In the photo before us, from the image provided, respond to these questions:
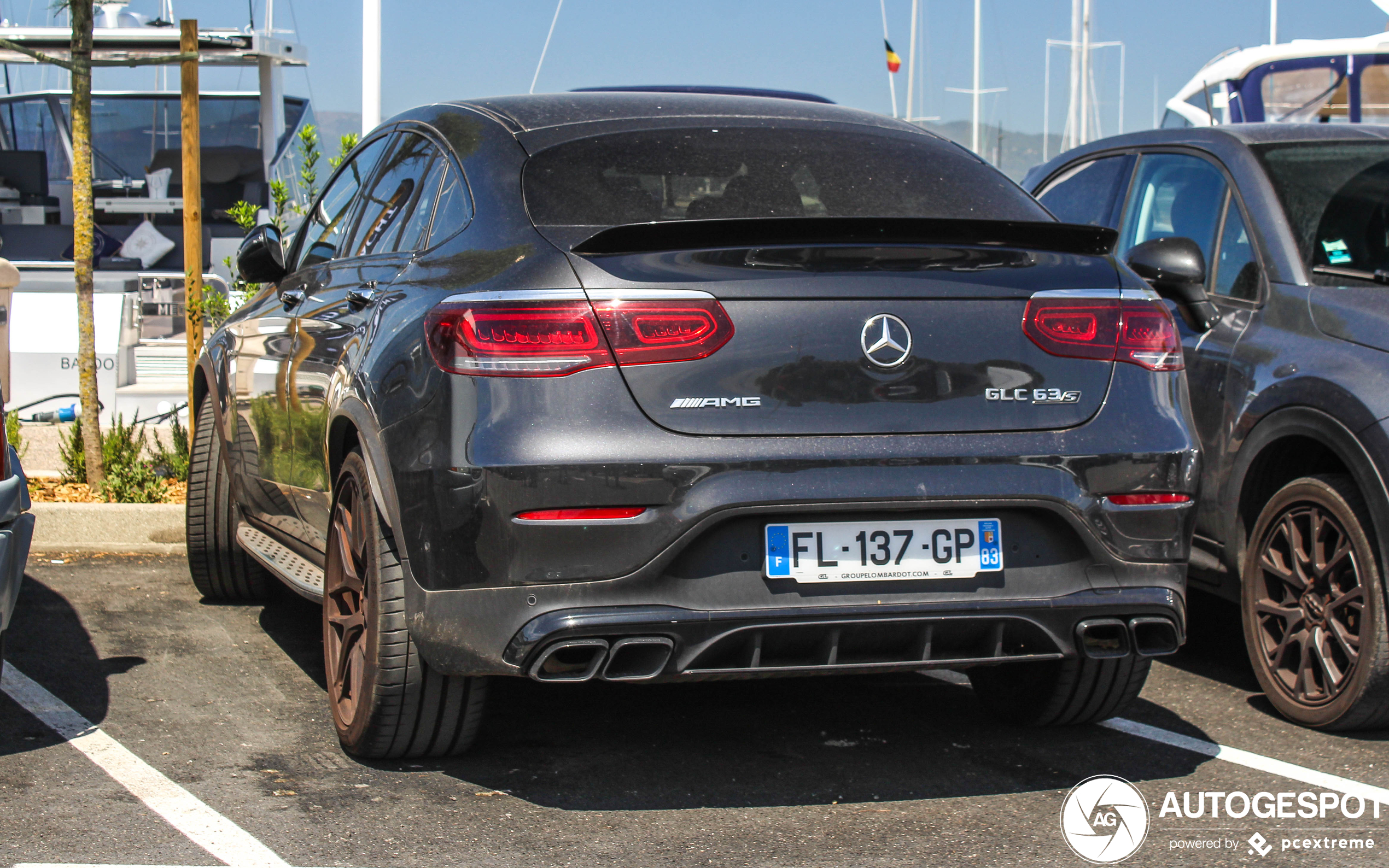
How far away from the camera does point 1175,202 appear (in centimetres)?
555

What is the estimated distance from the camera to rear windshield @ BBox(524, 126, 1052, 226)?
145 inches

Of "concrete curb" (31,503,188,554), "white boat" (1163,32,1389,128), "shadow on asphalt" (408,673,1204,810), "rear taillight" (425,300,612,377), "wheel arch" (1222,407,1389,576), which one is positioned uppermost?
"white boat" (1163,32,1389,128)

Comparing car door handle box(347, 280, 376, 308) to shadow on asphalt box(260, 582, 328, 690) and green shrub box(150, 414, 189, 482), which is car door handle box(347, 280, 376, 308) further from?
green shrub box(150, 414, 189, 482)

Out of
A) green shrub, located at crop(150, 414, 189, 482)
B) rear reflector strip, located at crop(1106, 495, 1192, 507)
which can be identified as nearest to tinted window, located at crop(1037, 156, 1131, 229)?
rear reflector strip, located at crop(1106, 495, 1192, 507)

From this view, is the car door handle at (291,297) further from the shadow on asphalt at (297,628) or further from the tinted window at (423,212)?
the shadow on asphalt at (297,628)

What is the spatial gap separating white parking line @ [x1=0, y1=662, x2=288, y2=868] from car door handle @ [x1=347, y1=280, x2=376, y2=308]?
128 centimetres

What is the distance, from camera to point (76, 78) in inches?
293

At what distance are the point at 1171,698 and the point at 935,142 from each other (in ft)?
6.17

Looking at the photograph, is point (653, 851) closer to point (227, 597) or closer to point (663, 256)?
point (663, 256)

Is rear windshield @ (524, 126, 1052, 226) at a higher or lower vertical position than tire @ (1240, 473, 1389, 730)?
higher

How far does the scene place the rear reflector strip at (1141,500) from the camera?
3.48 m

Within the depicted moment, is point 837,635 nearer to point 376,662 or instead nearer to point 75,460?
point 376,662

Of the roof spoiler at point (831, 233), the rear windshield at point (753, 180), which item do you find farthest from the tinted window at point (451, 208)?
the roof spoiler at point (831, 233)

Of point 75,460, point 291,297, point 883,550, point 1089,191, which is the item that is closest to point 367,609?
point 883,550
